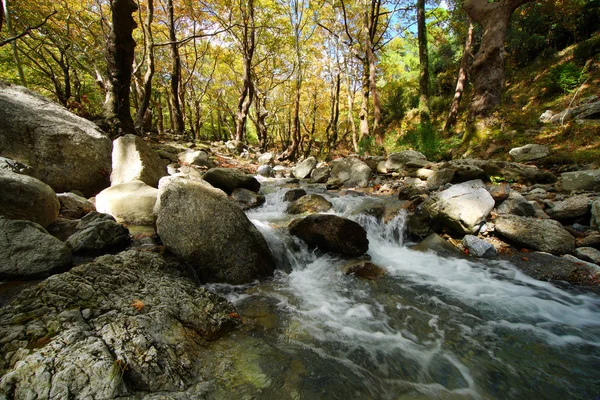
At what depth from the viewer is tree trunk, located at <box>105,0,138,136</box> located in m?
7.60

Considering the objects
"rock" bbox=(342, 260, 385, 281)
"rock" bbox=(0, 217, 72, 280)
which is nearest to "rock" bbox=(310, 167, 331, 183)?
"rock" bbox=(342, 260, 385, 281)

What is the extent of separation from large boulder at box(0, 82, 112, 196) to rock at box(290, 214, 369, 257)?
14.1 feet

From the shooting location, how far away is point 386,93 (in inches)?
920

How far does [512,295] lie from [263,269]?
3.56 m

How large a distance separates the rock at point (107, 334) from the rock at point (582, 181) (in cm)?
715

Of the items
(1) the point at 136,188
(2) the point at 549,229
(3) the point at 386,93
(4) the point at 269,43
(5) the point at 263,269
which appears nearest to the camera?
(5) the point at 263,269

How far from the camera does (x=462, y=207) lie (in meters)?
5.03

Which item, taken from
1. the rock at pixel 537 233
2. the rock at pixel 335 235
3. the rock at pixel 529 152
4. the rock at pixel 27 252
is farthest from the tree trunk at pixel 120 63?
the rock at pixel 529 152

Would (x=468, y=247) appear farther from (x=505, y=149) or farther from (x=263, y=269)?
(x=505, y=149)

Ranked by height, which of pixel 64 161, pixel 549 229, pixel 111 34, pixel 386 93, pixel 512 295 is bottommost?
pixel 512 295

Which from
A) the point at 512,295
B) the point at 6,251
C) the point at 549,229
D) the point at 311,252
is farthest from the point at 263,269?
the point at 549,229

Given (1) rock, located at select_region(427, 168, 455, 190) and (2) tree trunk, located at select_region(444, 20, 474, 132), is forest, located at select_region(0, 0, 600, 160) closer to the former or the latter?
(2) tree trunk, located at select_region(444, 20, 474, 132)

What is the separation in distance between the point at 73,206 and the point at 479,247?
6.94 metres

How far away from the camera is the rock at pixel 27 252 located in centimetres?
248
